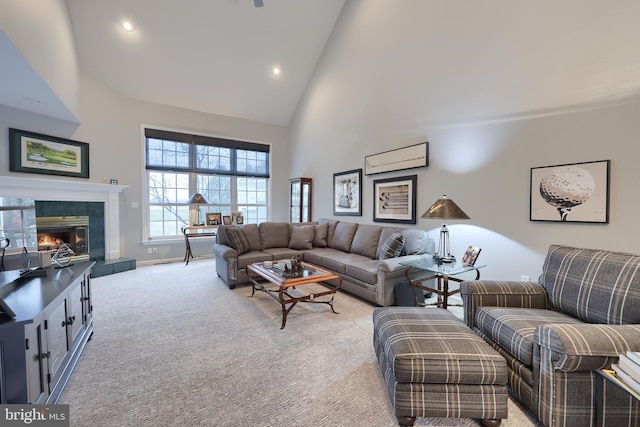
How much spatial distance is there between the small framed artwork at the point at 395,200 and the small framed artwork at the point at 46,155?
A: 200 inches

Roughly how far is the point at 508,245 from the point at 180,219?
5.81 meters

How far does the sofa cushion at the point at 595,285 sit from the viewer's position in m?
1.53

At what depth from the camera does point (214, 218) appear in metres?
5.77

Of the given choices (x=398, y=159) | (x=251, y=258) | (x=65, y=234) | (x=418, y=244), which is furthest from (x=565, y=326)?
(x=65, y=234)

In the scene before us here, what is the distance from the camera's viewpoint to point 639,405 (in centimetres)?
126

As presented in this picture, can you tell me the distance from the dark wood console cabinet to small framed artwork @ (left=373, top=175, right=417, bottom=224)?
3.66 metres

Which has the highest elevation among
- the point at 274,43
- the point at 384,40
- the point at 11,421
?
the point at 274,43

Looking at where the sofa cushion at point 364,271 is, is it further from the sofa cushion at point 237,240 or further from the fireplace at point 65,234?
the fireplace at point 65,234

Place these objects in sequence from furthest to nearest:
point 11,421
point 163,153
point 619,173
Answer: point 163,153 → point 619,173 → point 11,421

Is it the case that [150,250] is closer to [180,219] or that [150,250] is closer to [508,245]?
[180,219]

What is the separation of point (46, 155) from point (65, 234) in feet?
4.30

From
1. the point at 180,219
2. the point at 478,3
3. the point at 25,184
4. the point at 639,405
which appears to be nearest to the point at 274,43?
the point at 478,3

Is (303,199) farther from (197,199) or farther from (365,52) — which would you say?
(365,52)

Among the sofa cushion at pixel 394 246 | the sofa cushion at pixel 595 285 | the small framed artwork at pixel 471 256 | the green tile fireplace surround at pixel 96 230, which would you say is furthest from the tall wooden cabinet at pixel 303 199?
the sofa cushion at pixel 595 285
